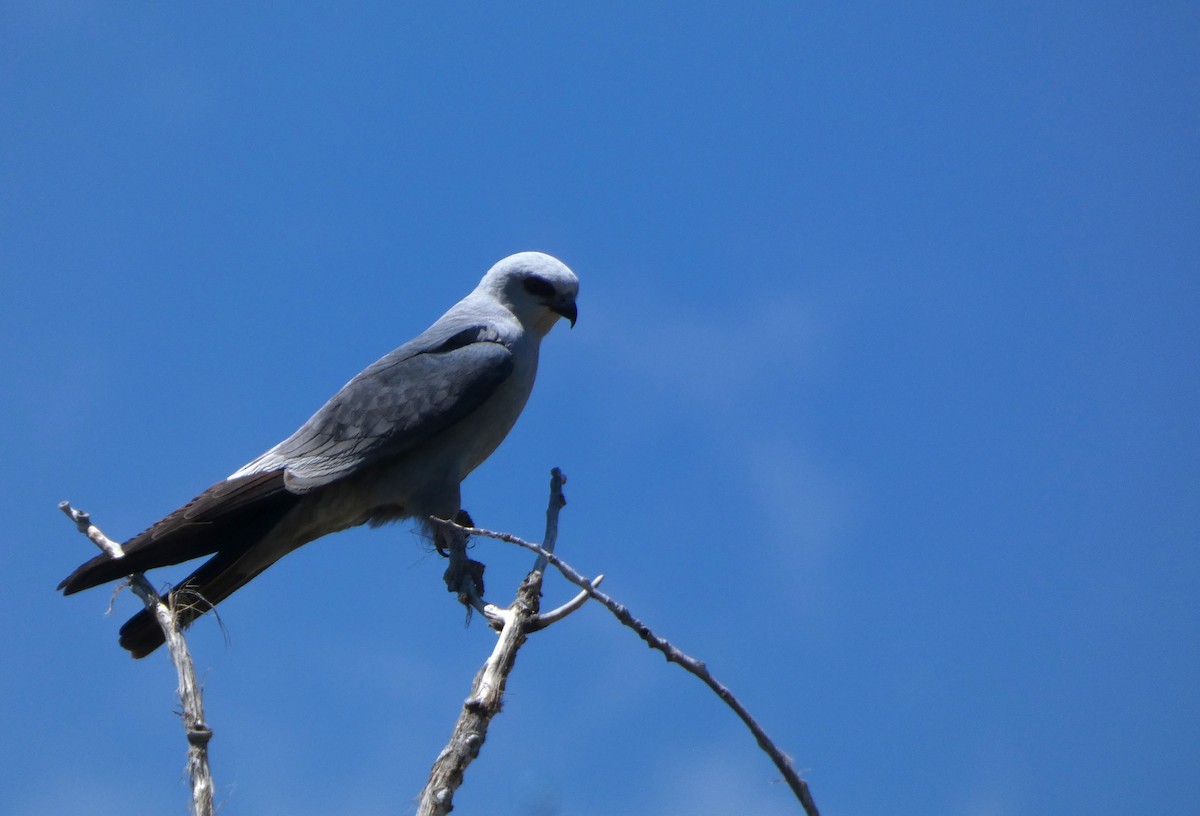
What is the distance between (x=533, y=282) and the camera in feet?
22.1

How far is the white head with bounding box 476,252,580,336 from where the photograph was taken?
6.70m

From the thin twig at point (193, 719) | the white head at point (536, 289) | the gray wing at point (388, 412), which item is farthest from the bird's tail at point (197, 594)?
the white head at point (536, 289)

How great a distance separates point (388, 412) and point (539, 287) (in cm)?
125

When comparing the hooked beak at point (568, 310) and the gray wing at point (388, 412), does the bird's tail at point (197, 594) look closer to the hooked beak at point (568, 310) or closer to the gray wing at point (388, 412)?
the gray wing at point (388, 412)

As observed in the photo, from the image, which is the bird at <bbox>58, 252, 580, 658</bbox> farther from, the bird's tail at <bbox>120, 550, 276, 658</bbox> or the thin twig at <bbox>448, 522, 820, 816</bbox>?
the thin twig at <bbox>448, 522, 820, 816</bbox>

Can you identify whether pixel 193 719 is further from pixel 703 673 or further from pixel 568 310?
pixel 568 310

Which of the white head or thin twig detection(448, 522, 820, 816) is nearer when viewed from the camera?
thin twig detection(448, 522, 820, 816)

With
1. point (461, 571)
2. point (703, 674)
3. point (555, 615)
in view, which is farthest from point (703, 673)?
point (461, 571)

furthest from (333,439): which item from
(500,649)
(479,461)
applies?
(500,649)

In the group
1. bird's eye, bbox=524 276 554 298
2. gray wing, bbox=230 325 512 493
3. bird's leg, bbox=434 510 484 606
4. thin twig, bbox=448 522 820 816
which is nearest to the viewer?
thin twig, bbox=448 522 820 816

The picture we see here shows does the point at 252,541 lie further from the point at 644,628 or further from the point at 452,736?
the point at 644,628

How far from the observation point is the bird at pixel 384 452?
557 cm

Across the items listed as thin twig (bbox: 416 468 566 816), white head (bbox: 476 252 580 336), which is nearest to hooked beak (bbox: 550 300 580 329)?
white head (bbox: 476 252 580 336)

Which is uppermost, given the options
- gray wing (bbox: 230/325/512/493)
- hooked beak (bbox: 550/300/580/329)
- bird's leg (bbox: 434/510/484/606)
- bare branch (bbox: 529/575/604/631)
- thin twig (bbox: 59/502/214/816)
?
hooked beak (bbox: 550/300/580/329)
